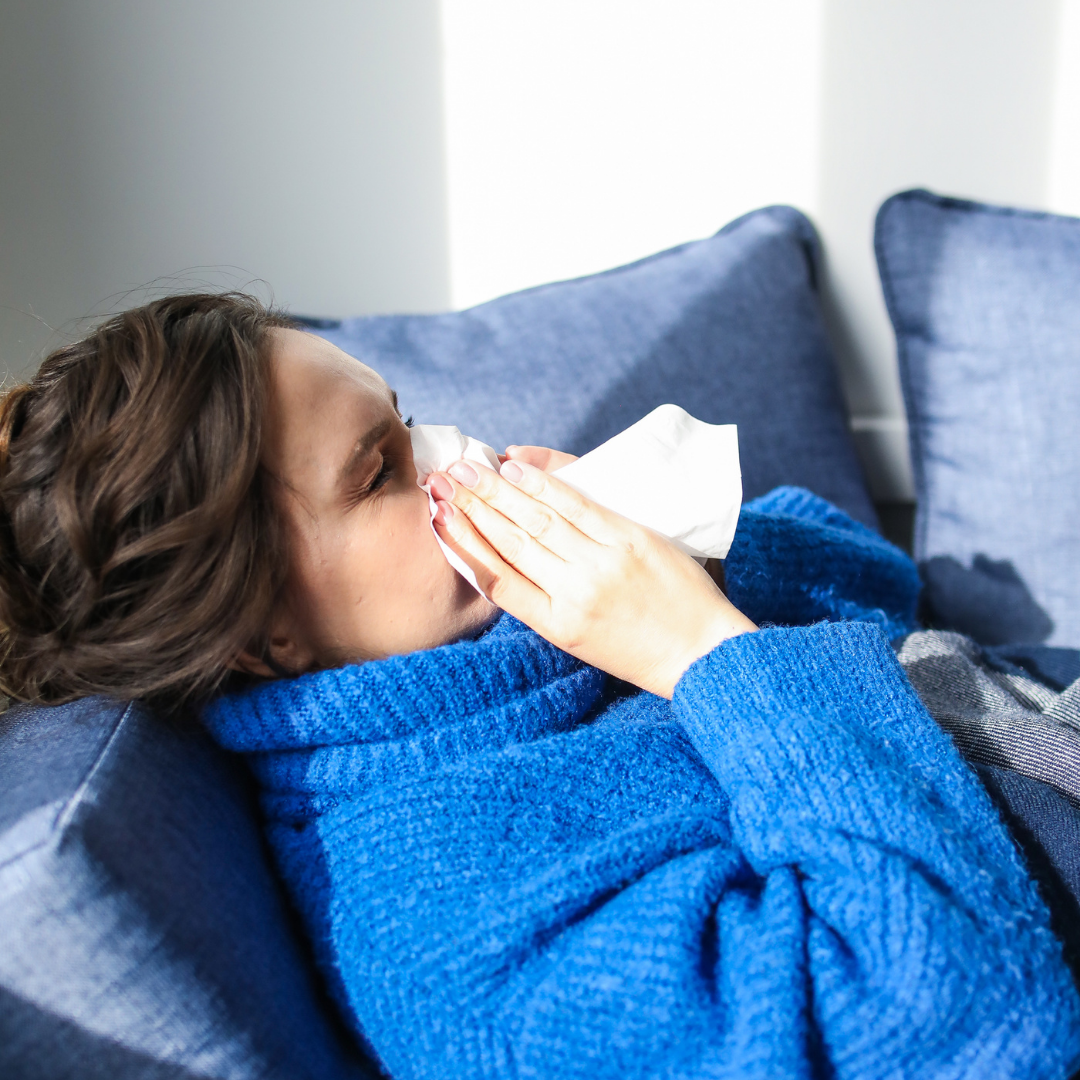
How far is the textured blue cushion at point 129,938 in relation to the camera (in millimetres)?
525

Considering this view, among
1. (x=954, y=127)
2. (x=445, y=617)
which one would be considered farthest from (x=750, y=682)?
(x=954, y=127)

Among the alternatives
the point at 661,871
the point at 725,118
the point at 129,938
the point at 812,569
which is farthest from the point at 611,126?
the point at 129,938

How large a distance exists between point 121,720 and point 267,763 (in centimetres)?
14

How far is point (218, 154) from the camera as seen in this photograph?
1.34 meters

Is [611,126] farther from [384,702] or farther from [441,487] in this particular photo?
[384,702]

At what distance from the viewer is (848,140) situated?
5.14 ft

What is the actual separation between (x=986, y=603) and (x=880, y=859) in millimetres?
864

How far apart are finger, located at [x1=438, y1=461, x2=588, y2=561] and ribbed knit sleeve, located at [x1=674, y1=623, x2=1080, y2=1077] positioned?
0.52 ft

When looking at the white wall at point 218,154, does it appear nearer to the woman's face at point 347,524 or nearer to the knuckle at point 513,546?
the woman's face at point 347,524

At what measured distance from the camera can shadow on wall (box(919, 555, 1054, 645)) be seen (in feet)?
4.35

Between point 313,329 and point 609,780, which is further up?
point 313,329

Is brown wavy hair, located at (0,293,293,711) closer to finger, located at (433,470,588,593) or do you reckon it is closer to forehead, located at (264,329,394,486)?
forehead, located at (264,329,394,486)

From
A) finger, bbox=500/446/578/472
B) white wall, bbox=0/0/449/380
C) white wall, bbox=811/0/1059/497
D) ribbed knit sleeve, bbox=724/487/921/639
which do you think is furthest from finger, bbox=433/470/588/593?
white wall, bbox=811/0/1059/497

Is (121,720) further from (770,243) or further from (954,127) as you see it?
(954,127)
